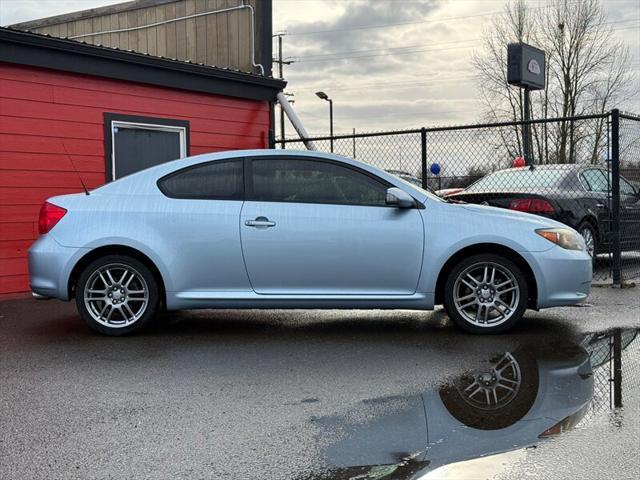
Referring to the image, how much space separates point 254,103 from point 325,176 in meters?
5.55

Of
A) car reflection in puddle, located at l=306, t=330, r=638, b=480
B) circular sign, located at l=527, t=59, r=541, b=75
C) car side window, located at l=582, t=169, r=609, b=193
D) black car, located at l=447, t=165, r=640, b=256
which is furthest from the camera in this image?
circular sign, located at l=527, t=59, r=541, b=75

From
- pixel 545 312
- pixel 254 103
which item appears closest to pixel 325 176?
pixel 545 312

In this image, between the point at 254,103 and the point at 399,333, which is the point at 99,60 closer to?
the point at 254,103

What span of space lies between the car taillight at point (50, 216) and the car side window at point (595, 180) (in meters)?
7.27

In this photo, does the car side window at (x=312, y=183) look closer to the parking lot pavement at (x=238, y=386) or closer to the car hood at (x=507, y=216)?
the car hood at (x=507, y=216)

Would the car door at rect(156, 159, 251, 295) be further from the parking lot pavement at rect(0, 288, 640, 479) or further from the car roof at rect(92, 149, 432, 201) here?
the parking lot pavement at rect(0, 288, 640, 479)

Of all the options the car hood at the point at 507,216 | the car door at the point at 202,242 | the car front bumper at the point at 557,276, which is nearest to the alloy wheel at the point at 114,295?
the car door at the point at 202,242

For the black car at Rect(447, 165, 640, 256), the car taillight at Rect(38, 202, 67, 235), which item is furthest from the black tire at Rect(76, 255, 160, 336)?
the black car at Rect(447, 165, 640, 256)

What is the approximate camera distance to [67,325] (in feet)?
21.9

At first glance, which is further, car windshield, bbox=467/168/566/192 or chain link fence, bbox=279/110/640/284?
car windshield, bbox=467/168/566/192

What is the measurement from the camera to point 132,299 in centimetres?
604

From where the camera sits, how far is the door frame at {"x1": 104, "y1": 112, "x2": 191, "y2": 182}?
933 centimetres

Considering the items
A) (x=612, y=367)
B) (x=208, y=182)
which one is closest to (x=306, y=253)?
(x=208, y=182)

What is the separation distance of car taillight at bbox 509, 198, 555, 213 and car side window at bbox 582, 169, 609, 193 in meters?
1.14
